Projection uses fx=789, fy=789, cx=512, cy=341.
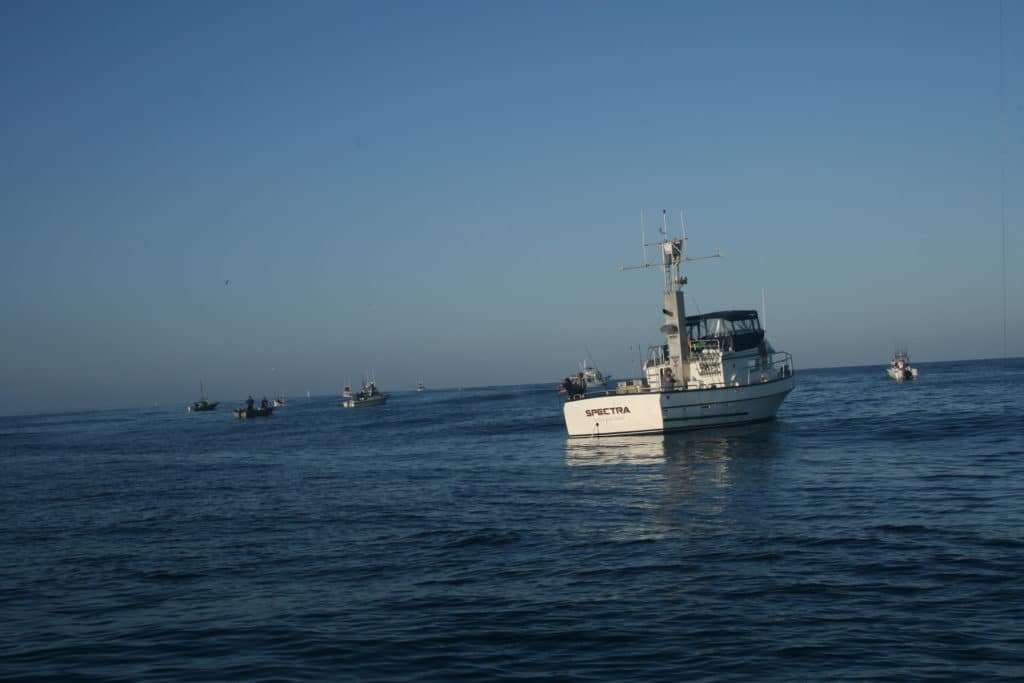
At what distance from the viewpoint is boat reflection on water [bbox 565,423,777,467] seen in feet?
110

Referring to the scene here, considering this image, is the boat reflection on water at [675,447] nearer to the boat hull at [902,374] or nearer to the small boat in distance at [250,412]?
the boat hull at [902,374]

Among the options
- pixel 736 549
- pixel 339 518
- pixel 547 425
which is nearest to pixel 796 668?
pixel 736 549

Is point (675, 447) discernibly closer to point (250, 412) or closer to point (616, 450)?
point (616, 450)

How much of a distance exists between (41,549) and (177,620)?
958 cm

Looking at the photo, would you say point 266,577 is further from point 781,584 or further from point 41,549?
point 781,584

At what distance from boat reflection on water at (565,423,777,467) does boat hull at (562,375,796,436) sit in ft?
1.51

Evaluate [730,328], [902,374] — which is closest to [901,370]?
[902,374]

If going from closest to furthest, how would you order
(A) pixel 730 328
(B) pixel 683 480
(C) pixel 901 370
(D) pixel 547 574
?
(D) pixel 547 574
(B) pixel 683 480
(A) pixel 730 328
(C) pixel 901 370

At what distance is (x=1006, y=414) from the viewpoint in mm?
47062

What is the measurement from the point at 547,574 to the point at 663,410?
28655mm

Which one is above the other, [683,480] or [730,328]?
[730,328]

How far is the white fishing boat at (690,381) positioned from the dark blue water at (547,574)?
385 inches

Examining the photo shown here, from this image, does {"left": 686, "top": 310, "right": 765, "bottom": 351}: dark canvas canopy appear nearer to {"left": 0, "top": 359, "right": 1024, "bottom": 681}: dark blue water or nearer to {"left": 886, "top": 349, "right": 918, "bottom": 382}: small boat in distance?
{"left": 0, "top": 359, "right": 1024, "bottom": 681}: dark blue water

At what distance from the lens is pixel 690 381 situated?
150ft
